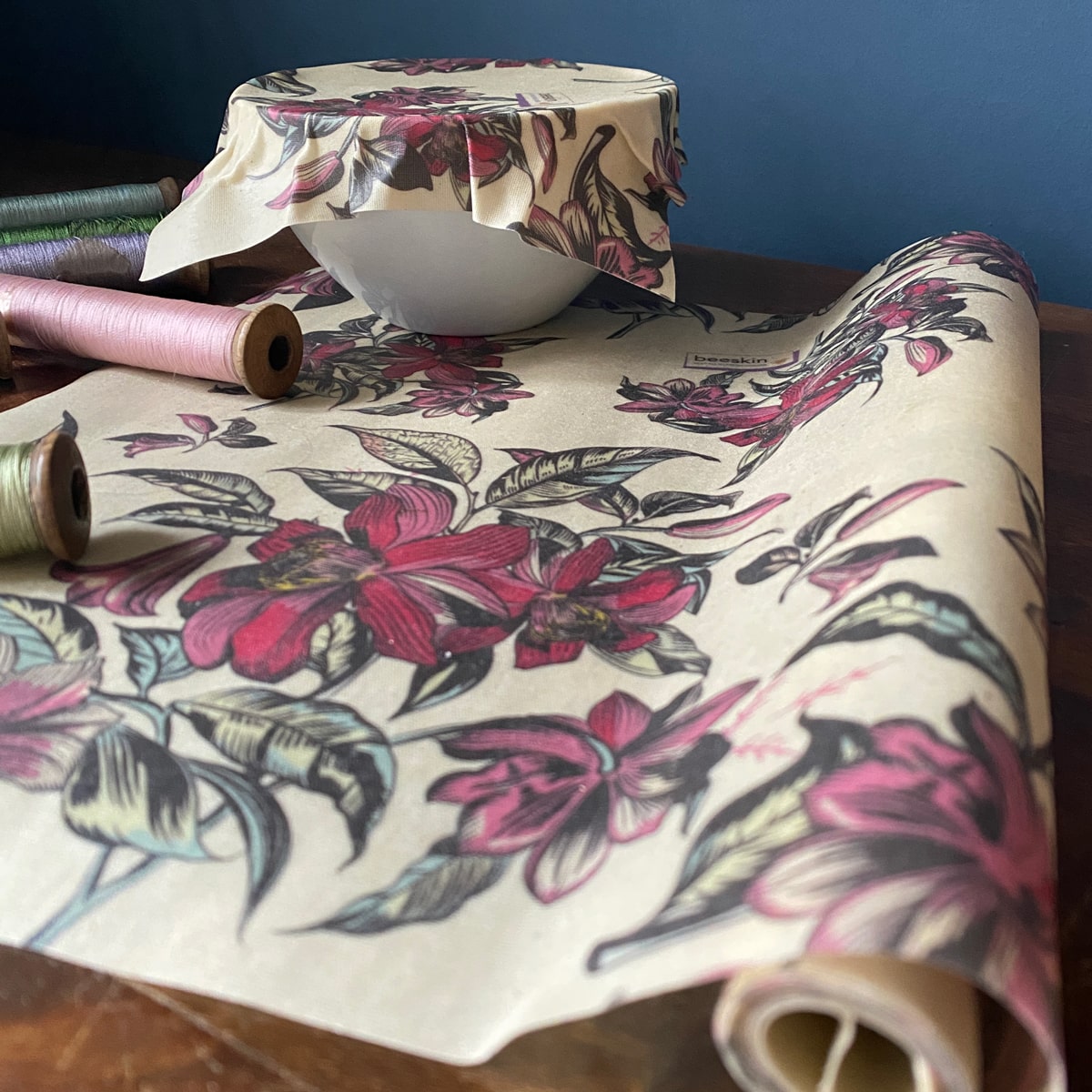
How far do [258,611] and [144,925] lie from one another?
0.15m

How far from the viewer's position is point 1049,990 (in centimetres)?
24

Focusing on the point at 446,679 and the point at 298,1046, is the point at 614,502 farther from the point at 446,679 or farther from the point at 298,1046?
the point at 298,1046

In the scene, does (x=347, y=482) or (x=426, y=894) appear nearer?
(x=426, y=894)

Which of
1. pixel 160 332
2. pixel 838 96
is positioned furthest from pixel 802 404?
pixel 838 96

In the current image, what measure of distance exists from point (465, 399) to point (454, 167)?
127 millimetres

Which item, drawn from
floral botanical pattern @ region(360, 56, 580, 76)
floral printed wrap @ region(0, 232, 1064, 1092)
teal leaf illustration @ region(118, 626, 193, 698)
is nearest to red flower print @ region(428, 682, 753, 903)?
floral printed wrap @ region(0, 232, 1064, 1092)

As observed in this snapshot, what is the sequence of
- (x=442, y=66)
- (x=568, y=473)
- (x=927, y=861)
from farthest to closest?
(x=442, y=66) → (x=568, y=473) → (x=927, y=861)

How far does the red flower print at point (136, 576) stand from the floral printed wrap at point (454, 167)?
0.77 feet

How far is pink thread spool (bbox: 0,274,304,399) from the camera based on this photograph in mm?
633

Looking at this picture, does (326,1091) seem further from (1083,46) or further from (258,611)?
(1083,46)

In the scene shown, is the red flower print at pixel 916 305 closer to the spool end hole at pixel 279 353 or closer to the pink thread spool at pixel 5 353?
the spool end hole at pixel 279 353

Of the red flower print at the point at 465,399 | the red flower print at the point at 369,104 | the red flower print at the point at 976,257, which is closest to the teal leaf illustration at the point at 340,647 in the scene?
the red flower print at the point at 465,399

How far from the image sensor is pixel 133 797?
0.35m

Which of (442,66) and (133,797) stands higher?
(442,66)
